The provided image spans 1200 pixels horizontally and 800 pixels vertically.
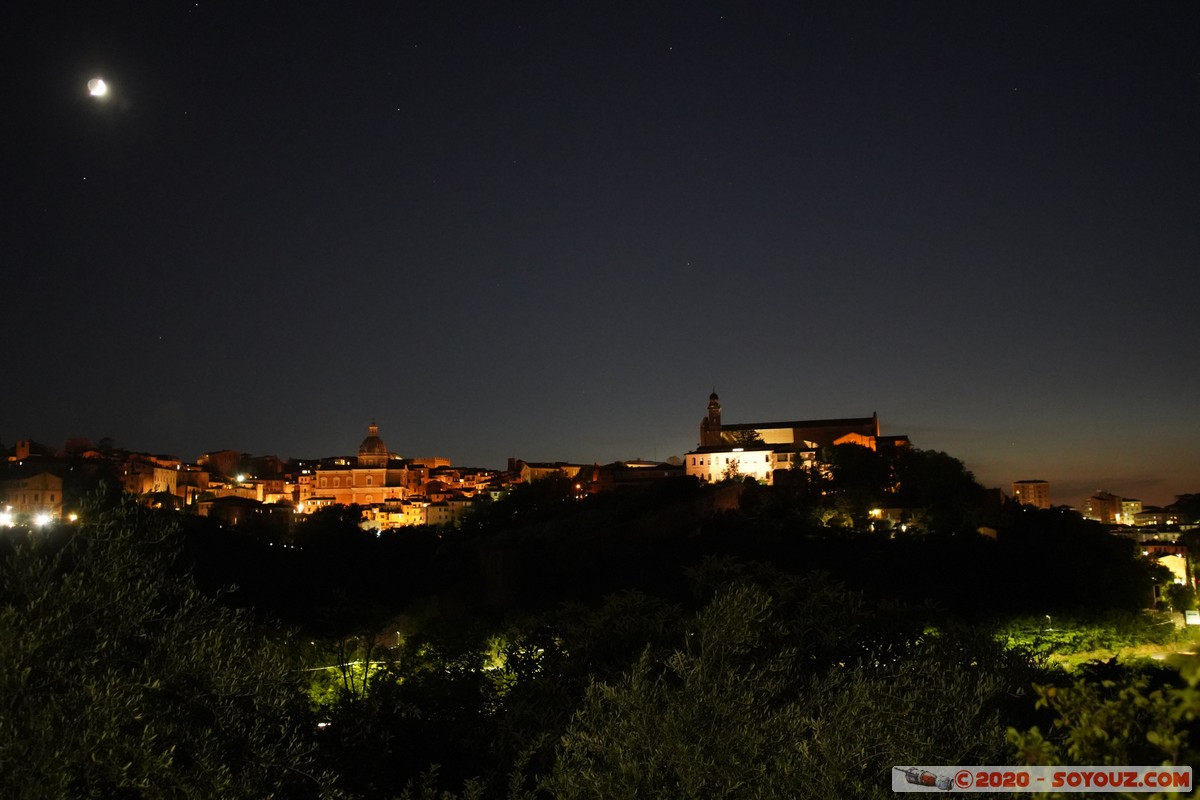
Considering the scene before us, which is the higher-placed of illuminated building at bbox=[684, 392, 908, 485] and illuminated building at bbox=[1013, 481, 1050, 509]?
illuminated building at bbox=[684, 392, 908, 485]

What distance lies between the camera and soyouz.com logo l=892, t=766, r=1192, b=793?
13.9 ft

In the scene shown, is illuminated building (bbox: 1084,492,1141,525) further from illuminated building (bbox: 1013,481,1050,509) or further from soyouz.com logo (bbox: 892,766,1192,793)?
soyouz.com logo (bbox: 892,766,1192,793)

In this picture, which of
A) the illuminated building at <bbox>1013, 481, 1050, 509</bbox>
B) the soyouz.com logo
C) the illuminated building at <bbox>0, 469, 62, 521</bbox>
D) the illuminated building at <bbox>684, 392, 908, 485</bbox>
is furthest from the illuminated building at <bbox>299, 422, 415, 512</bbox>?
the soyouz.com logo

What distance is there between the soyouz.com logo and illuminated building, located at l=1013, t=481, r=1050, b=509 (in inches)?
4096

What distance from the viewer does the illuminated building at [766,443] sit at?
210ft

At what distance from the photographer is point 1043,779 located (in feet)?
16.1

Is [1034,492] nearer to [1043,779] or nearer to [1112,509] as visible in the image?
[1112,509]

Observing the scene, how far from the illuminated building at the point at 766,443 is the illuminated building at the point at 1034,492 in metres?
37.6

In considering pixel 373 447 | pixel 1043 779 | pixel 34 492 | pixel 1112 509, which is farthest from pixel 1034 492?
pixel 1043 779

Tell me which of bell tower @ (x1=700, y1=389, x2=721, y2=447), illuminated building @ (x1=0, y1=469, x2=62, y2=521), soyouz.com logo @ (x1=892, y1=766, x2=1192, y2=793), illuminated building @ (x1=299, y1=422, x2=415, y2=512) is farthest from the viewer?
illuminated building @ (x1=299, y1=422, x2=415, y2=512)

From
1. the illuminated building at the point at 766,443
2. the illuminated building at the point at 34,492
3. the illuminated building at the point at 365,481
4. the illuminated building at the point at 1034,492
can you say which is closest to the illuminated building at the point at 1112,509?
the illuminated building at the point at 1034,492

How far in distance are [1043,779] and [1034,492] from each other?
106 meters

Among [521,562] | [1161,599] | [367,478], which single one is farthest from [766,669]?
[367,478]

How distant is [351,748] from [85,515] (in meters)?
3.98
